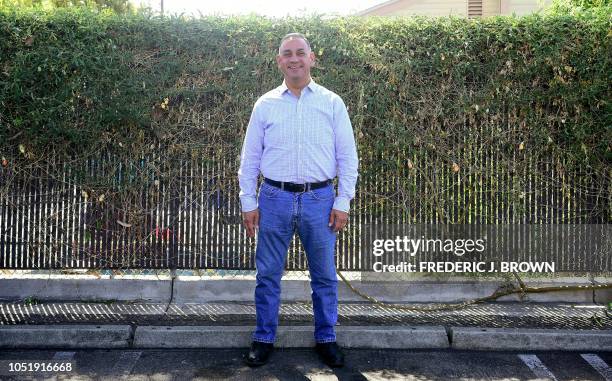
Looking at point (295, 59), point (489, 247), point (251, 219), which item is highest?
point (295, 59)

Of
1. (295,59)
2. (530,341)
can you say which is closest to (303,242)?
(295,59)

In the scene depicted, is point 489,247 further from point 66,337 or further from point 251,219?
point 66,337

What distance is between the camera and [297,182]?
437 centimetres

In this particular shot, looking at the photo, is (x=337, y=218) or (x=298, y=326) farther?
(x=298, y=326)

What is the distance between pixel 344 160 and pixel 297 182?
39 centimetres

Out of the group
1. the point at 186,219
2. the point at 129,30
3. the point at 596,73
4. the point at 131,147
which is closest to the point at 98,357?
the point at 186,219

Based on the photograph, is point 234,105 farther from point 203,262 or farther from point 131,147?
point 203,262

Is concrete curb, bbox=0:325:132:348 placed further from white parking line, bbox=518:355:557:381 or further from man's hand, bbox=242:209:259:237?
white parking line, bbox=518:355:557:381

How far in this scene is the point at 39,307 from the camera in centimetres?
569

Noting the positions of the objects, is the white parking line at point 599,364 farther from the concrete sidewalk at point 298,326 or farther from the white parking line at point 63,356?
the white parking line at point 63,356

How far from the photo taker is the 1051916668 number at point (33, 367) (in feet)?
14.2

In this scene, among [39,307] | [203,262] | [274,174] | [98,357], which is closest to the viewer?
[274,174]

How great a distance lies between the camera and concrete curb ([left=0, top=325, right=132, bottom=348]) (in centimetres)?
490

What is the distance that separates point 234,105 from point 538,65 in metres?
2.96
